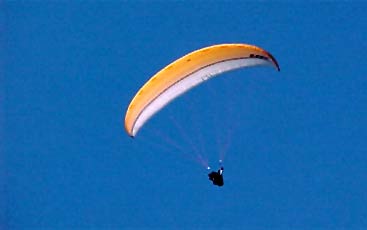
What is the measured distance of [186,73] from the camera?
35281mm

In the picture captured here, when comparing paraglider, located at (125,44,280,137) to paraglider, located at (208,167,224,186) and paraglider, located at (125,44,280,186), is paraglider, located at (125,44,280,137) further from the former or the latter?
paraglider, located at (208,167,224,186)

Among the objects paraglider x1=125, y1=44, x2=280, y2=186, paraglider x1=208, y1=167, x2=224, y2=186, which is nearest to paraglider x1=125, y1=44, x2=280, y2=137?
paraglider x1=125, y1=44, x2=280, y2=186

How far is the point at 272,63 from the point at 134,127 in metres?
5.79

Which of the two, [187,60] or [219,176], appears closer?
[187,60]

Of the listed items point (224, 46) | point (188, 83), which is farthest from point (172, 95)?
point (224, 46)

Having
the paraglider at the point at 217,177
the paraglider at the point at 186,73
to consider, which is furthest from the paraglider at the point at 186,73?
the paraglider at the point at 217,177

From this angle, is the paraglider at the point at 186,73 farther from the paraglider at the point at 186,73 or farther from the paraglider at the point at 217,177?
the paraglider at the point at 217,177

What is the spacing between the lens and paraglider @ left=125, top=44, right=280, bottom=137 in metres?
34.4

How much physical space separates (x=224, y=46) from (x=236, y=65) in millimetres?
1666

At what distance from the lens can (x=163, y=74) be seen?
3447 centimetres

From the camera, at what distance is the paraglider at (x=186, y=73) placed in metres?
34.4

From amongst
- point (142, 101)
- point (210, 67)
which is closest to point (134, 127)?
point (142, 101)

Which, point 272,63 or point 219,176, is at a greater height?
point 272,63

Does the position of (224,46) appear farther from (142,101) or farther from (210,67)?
(142,101)
